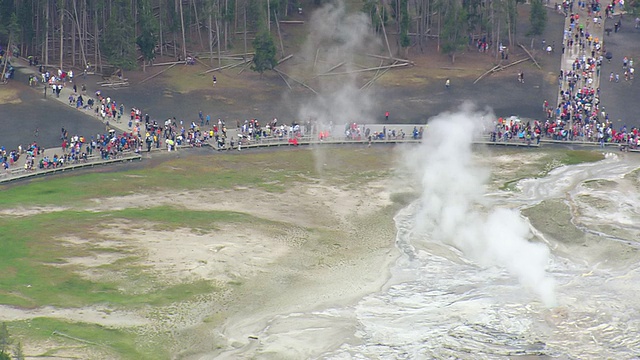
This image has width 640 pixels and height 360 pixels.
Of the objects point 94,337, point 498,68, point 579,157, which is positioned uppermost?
point 498,68

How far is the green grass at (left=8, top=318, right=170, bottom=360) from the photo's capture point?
203 ft

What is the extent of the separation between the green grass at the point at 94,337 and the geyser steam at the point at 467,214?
2198 cm

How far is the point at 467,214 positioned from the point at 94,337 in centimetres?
3005

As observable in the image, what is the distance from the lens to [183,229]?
79.2 meters

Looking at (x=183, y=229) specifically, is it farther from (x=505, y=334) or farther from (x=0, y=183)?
(x=505, y=334)

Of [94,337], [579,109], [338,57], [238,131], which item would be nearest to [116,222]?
[94,337]

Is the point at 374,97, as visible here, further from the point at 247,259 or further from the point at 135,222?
the point at 247,259

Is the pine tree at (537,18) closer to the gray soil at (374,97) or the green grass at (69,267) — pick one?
the gray soil at (374,97)

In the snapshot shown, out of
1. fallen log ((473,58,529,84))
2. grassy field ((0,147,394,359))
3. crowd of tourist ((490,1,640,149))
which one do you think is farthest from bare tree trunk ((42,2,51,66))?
crowd of tourist ((490,1,640,149))

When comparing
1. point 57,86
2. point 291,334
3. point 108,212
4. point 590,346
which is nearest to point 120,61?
point 57,86

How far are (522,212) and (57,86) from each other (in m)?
46.5

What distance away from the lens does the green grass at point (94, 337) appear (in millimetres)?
61906

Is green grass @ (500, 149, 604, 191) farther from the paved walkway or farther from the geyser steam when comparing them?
the paved walkway

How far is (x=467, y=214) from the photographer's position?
271ft
